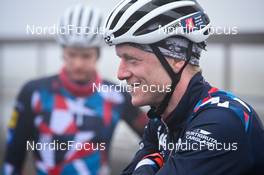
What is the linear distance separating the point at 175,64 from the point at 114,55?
1677mm

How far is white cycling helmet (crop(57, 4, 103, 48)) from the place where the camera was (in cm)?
257

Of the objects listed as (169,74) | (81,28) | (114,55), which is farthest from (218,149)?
(114,55)

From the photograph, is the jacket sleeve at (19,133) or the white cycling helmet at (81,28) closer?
the white cycling helmet at (81,28)

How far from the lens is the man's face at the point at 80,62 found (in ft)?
8.62

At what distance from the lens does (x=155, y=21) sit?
1.49 metres

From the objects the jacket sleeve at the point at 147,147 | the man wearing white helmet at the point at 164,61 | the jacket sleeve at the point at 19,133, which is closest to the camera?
the man wearing white helmet at the point at 164,61

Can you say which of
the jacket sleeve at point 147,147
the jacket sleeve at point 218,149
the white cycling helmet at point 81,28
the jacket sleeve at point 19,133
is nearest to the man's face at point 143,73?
the jacket sleeve at point 147,147

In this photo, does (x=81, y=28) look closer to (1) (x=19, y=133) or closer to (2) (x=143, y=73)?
(1) (x=19, y=133)

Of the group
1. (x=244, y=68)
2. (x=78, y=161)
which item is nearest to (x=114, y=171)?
(x=78, y=161)

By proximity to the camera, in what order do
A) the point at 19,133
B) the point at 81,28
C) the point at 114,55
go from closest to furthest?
the point at 81,28 → the point at 19,133 → the point at 114,55

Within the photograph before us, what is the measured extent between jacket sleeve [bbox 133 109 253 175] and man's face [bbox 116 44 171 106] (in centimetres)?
25

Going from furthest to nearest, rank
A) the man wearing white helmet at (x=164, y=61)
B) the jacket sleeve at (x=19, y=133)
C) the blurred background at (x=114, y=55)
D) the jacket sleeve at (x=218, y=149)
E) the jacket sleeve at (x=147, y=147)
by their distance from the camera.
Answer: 1. the jacket sleeve at (x=19, y=133)
2. the blurred background at (x=114, y=55)
3. the jacket sleeve at (x=147, y=147)
4. the man wearing white helmet at (x=164, y=61)
5. the jacket sleeve at (x=218, y=149)

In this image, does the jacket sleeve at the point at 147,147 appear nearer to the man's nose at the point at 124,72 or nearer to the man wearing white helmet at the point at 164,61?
the man wearing white helmet at the point at 164,61

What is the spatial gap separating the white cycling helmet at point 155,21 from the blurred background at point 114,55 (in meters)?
0.61
